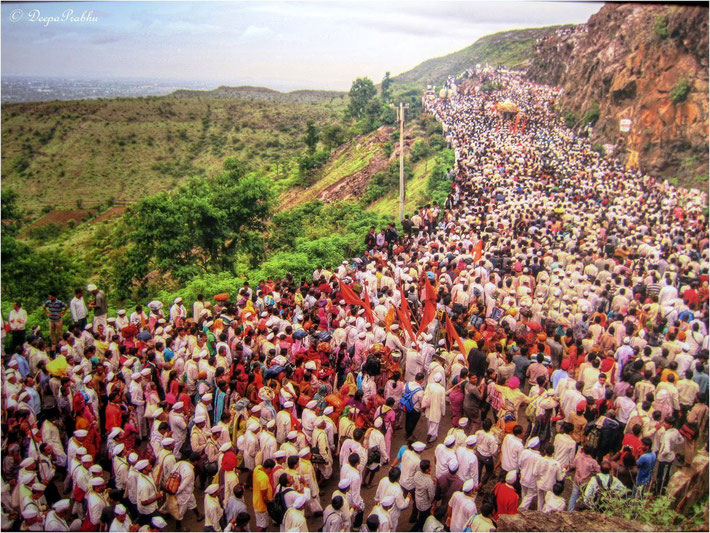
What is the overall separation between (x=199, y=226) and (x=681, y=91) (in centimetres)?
2140

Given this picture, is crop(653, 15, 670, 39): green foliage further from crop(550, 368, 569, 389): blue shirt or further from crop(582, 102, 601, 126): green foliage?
crop(550, 368, 569, 389): blue shirt

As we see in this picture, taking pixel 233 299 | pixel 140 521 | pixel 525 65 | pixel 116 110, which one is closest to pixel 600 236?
pixel 233 299

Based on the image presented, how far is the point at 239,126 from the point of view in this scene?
56.4m

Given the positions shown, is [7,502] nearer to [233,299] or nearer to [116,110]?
[233,299]

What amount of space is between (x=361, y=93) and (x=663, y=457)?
45313 millimetres

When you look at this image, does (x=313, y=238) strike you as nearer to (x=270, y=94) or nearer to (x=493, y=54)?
(x=493, y=54)

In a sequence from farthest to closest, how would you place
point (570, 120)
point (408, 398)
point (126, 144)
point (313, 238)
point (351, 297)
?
point (126, 144), point (570, 120), point (313, 238), point (351, 297), point (408, 398)

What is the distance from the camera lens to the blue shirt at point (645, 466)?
5648 mm

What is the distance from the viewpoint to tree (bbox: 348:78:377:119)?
46812mm

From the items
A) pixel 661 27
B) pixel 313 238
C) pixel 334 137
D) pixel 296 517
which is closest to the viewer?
pixel 296 517

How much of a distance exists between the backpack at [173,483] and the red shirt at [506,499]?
336 centimetres

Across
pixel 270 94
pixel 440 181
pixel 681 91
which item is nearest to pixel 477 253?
pixel 440 181

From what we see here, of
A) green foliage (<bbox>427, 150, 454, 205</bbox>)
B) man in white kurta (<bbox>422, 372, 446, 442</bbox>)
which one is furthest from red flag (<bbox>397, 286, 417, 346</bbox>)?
green foliage (<bbox>427, 150, 454, 205</bbox>)

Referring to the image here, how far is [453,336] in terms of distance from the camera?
27.6ft
